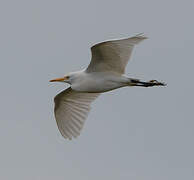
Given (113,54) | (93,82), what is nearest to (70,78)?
(93,82)

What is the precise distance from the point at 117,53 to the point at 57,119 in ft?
10.5

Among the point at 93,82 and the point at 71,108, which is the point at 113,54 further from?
the point at 71,108

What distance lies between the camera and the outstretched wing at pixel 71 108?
634 inches

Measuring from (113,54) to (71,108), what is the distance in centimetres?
292

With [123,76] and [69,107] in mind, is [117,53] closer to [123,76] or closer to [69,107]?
[123,76]

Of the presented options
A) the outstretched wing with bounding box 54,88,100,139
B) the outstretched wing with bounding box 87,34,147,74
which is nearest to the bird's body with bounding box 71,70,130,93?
the outstretched wing with bounding box 87,34,147,74

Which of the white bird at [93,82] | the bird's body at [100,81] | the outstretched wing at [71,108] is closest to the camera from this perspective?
the white bird at [93,82]

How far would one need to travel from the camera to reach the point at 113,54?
1381 centimetres

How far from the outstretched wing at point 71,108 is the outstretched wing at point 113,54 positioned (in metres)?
1.94

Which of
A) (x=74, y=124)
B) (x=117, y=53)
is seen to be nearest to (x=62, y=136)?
(x=74, y=124)

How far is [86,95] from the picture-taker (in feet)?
53.6

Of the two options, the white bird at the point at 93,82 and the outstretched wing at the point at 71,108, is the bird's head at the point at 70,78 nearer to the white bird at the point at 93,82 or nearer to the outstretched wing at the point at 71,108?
the white bird at the point at 93,82

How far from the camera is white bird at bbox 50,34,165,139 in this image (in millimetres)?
13539

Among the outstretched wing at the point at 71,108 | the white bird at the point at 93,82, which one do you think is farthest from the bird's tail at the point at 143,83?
the outstretched wing at the point at 71,108
